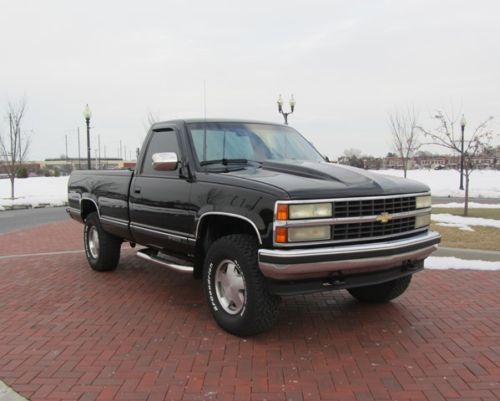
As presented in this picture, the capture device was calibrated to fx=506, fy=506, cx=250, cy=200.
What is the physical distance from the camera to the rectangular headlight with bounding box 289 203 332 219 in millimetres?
3920

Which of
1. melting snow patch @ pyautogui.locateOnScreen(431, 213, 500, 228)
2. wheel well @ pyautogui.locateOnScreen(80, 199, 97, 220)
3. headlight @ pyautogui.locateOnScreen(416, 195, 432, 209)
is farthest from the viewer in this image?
melting snow patch @ pyautogui.locateOnScreen(431, 213, 500, 228)

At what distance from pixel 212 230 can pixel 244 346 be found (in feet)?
3.79

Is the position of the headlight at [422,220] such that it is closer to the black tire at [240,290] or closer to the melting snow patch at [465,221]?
the black tire at [240,290]

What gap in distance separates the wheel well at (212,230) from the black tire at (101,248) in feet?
7.94

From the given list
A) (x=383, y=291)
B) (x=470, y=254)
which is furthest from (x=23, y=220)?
(x=383, y=291)

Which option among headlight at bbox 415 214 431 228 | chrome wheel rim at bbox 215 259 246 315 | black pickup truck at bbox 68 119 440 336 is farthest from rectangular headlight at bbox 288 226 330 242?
headlight at bbox 415 214 431 228

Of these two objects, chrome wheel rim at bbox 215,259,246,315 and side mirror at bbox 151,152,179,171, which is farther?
side mirror at bbox 151,152,179,171

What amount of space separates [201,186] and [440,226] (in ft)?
27.1

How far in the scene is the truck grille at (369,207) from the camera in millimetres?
4102

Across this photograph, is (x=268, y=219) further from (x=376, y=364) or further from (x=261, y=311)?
(x=376, y=364)

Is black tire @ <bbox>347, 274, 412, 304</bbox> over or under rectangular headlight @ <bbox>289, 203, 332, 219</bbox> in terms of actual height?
under

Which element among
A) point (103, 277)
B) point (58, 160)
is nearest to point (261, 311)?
point (103, 277)

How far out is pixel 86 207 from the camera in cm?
754

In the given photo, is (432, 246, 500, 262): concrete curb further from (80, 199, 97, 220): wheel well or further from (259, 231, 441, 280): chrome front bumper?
(80, 199, 97, 220): wheel well
